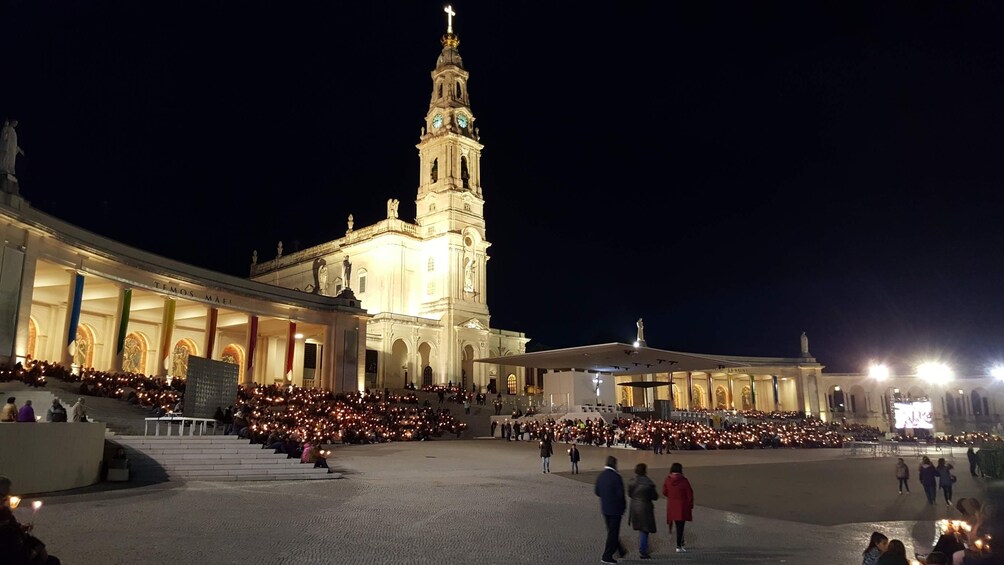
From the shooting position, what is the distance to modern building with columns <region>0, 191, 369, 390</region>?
81.9ft

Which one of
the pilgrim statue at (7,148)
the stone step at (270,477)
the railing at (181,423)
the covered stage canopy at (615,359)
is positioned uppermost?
the pilgrim statue at (7,148)

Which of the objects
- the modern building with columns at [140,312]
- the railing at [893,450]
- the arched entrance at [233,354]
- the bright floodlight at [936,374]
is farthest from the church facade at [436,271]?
the bright floodlight at [936,374]

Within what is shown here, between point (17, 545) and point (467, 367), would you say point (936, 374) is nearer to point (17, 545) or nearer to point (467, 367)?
point (467, 367)

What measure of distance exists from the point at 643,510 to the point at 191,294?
31.6 meters

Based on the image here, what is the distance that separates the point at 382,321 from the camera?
5531cm

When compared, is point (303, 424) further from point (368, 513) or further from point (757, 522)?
point (757, 522)

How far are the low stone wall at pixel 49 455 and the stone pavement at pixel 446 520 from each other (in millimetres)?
634

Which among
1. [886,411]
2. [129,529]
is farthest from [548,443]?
[886,411]

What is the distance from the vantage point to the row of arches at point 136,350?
117 feet

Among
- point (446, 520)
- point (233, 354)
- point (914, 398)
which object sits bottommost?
point (446, 520)

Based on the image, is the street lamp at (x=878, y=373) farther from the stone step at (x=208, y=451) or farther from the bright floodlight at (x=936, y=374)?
the stone step at (x=208, y=451)

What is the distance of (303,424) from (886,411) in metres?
69.6

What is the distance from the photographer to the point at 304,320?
41156 millimetres

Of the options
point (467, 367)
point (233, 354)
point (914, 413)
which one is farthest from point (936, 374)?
point (233, 354)
